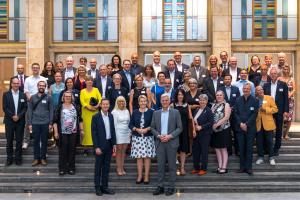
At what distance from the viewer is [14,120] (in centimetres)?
1395

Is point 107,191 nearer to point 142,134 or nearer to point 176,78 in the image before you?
point 142,134

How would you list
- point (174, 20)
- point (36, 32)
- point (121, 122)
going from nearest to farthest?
point (121, 122), point (36, 32), point (174, 20)

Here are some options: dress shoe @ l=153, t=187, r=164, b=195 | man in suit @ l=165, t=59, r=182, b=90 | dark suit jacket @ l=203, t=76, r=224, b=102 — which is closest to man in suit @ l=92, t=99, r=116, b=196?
dress shoe @ l=153, t=187, r=164, b=195

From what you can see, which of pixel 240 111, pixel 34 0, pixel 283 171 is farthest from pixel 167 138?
pixel 34 0

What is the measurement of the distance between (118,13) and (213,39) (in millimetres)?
3548

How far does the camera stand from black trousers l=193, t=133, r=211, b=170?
13.4m

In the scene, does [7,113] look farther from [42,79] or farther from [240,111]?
[240,111]

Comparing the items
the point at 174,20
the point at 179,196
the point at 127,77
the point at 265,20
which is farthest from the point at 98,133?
the point at 265,20

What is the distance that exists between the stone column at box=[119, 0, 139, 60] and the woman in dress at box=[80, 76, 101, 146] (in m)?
6.33

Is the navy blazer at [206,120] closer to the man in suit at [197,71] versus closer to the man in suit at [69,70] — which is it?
the man in suit at [197,71]

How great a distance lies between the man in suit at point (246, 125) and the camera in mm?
13375

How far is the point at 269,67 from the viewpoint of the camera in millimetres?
15508

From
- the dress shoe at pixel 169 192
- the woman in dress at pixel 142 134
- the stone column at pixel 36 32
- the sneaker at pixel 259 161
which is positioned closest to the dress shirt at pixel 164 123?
the woman in dress at pixel 142 134

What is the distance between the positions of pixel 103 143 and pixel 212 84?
3425mm
